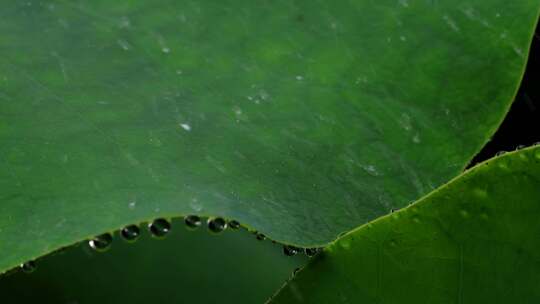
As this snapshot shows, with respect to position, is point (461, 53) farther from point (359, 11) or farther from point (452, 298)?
point (452, 298)

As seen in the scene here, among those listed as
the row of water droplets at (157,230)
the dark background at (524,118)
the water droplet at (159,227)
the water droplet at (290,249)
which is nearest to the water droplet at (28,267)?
the row of water droplets at (157,230)

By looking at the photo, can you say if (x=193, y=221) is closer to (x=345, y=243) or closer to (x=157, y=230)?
(x=157, y=230)


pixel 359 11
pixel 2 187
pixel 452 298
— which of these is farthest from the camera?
pixel 359 11

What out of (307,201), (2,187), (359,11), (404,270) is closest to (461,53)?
(359,11)

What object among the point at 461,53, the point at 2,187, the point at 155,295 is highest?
the point at 461,53

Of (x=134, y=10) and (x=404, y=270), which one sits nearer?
(x=404, y=270)

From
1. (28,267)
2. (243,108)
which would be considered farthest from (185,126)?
(28,267)
